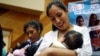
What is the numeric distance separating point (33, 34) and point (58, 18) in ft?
1.44

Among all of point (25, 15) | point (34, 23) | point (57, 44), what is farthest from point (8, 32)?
point (57, 44)

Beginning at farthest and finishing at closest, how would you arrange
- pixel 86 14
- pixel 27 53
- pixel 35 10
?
pixel 35 10 → pixel 86 14 → pixel 27 53

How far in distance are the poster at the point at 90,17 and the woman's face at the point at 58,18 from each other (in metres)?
0.58

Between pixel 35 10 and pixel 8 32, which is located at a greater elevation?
pixel 35 10

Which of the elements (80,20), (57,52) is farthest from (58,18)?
(80,20)

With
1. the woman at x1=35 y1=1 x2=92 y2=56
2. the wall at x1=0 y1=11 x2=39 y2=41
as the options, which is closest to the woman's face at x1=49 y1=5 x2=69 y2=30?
the woman at x1=35 y1=1 x2=92 y2=56

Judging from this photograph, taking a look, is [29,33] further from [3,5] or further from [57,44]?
[3,5]

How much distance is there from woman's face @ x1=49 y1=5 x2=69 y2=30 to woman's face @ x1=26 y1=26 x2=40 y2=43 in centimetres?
37

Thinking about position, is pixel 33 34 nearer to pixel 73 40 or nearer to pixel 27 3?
pixel 73 40

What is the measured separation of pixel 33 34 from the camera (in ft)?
6.66

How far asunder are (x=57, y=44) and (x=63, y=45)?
34 millimetres

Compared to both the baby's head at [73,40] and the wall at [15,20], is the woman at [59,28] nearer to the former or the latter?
the baby's head at [73,40]

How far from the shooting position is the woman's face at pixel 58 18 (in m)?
1.63

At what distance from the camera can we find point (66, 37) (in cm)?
142
